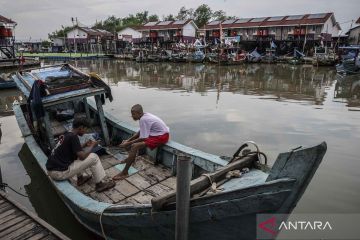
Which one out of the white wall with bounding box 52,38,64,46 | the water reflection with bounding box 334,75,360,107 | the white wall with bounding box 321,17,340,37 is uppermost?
the white wall with bounding box 321,17,340,37

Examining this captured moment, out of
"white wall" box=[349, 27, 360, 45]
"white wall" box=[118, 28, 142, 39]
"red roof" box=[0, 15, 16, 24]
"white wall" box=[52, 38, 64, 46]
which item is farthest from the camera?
"white wall" box=[52, 38, 64, 46]

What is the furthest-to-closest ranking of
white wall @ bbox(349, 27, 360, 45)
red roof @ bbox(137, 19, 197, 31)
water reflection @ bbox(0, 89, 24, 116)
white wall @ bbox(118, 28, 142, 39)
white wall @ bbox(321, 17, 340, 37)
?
white wall @ bbox(118, 28, 142, 39) < red roof @ bbox(137, 19, 197, 31) < white wall @ bbox(321, 17, 340, 37) < white wall @ bbox(349, 27, 360, 45) < water reflection @ bbox(0, 89, 24, 116)

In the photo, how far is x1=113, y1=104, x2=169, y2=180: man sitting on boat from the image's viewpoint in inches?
213

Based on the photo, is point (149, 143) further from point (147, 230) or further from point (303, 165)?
point (303, 165)

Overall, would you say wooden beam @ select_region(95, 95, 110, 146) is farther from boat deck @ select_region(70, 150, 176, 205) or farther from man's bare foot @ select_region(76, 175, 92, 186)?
man's bare foot @ select_region(76, 175, 92, 186)

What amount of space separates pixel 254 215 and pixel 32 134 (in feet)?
19.9

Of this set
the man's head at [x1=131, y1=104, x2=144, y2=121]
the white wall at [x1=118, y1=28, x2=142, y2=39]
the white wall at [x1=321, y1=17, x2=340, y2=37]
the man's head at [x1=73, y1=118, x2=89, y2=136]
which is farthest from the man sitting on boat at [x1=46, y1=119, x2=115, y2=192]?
the white wall at [x1=118, y1=28, x2=142, y2=39]

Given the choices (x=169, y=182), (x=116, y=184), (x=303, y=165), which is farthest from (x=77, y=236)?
(x=303, y=165)

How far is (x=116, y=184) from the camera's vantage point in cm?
531

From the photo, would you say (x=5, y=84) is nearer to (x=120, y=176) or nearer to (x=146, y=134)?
(x=120, y=176)

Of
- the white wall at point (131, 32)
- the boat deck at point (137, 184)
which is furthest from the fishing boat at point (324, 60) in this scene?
the white wall at point (131, 32)

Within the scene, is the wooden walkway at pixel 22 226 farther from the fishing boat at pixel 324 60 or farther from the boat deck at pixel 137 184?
the fishing boat at pixel 324 60

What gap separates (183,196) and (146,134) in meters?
2.72

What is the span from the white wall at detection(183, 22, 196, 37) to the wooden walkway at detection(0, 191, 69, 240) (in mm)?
54743
